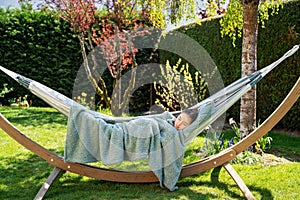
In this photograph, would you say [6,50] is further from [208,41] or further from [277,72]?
[277,72]

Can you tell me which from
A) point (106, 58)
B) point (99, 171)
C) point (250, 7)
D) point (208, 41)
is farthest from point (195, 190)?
point (106, 58)

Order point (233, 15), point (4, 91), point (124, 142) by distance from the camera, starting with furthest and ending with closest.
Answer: point (4, 91) → point (233, 15) → point (124, 142)

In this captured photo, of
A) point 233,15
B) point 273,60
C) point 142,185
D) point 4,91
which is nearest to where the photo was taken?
point 142,185

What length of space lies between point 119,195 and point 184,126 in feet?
2.04

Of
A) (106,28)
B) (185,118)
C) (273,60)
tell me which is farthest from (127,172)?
(106,28)

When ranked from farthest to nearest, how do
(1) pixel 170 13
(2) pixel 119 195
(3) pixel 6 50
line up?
(3) pixel 6 50 → (1) pixel 170 13 → (2) pixel 119 195

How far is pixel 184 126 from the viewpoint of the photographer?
8.16 ft

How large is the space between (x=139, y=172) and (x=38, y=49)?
458 centimetres

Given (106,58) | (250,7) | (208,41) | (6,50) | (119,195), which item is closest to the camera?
(119,195)

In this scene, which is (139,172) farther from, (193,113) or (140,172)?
(193,113)

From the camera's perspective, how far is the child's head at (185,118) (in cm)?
247

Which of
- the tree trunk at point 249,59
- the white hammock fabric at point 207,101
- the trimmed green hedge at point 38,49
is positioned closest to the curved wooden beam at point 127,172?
the white hammock fabric at point 207,101

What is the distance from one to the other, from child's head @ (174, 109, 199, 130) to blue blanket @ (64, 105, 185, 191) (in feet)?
0.19

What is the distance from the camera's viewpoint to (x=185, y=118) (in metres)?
2.48
